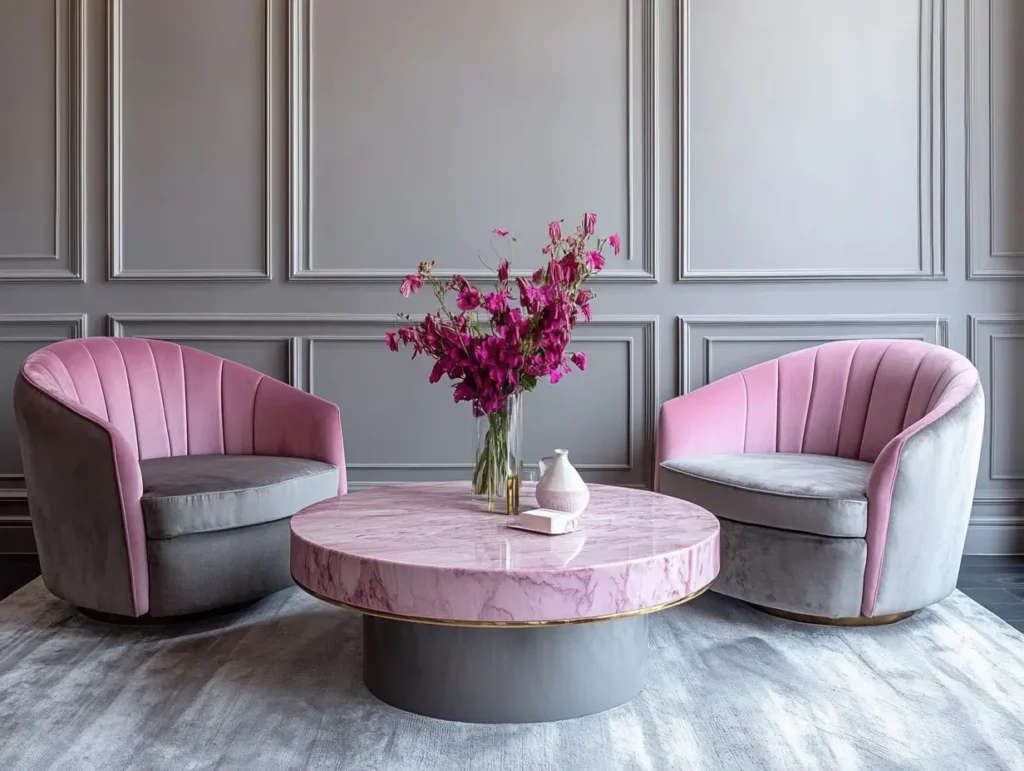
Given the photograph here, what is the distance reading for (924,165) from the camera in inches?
128

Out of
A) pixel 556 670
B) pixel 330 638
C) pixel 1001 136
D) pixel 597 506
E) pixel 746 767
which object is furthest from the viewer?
pixel 1001 136

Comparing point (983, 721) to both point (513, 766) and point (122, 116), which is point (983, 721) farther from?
point (122, 116)

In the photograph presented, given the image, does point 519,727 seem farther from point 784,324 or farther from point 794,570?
point 784,324

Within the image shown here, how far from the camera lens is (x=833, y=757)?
159 cm

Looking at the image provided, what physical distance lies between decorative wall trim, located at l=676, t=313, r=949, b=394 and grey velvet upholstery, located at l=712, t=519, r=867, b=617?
1010mm

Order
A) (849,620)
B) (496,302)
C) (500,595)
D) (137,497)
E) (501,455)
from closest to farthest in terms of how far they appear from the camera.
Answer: (500,595), (496,302), (501,455), (137,497), (849,620)

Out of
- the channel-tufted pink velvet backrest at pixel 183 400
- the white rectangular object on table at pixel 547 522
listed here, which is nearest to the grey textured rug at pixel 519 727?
the white rectangular object on table at pixel 547 522

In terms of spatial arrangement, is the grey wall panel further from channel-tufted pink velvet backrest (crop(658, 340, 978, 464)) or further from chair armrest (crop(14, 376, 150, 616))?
channel-tufted pink velvet backrest (crop(658, 340, 978, 464))

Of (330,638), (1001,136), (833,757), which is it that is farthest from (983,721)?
(1001,136)

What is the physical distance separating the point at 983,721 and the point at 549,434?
185cm

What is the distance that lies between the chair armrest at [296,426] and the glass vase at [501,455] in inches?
33.4

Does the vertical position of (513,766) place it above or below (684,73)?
below

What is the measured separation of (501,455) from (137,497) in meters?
1.00

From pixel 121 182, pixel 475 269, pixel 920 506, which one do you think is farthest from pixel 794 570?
pixel 121 182
